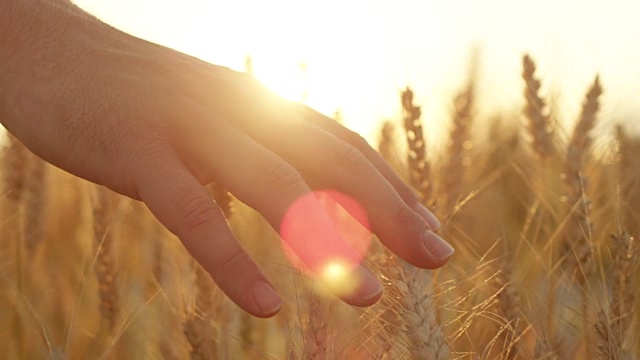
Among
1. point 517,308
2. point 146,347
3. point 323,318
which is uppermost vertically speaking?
point 323,318

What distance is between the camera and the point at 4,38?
1.78 meters

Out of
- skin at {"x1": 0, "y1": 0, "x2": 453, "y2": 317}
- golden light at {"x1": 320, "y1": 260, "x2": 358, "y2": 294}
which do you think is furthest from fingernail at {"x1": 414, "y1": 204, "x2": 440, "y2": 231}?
golden light at {"x1": 320, "y1": 260, "x2": 358, "y2": 294}

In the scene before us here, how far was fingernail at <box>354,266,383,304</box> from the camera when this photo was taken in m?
1.40

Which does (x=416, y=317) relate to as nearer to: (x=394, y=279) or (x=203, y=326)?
(x=394, y=279)

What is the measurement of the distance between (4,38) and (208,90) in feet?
1.34

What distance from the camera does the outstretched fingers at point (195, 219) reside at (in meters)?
1.48

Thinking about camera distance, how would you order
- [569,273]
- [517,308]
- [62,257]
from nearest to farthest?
[517,308] → [569,273] → [62,257]

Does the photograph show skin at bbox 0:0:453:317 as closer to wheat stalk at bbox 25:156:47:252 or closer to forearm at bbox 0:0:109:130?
forearm at bbox 0:0:109:130

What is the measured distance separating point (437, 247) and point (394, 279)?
150 mm

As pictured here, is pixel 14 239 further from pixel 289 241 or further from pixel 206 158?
pixel 289 241

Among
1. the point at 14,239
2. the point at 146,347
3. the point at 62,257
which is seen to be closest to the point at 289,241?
the point at 146,347

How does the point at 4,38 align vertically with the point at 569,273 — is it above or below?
above

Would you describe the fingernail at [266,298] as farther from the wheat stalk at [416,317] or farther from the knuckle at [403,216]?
the knuckle at [403,216]

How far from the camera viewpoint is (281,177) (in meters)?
1.59
